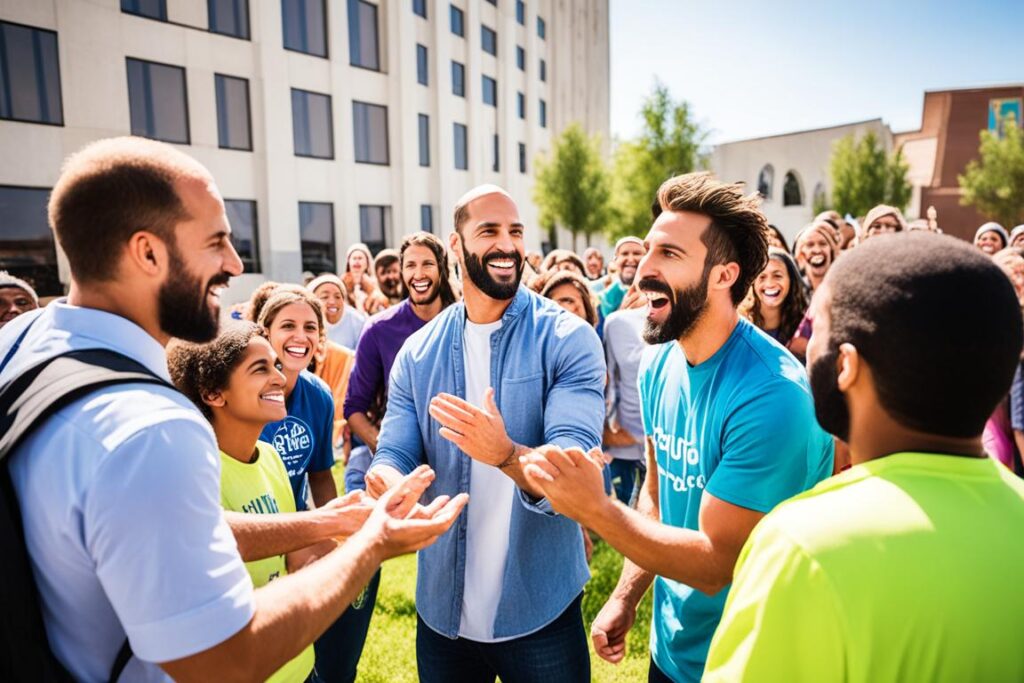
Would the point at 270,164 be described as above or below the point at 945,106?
below

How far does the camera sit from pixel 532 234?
115 ft

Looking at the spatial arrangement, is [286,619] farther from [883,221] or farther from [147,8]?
[147,8]

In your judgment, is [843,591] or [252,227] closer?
[843,591]

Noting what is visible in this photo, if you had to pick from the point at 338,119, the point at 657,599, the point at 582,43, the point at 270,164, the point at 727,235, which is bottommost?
the point at 657,599

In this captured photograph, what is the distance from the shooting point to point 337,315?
23.3 ft

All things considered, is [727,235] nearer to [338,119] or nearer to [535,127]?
[338,119]

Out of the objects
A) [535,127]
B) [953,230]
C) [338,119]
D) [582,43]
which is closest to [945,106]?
[953,230]

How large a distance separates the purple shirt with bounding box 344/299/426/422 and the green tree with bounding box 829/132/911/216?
119 feet

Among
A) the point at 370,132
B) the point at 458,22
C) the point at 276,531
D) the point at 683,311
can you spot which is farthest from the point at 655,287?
the point at 458,22

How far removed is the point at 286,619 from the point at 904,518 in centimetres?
130

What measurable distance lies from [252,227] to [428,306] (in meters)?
17.6

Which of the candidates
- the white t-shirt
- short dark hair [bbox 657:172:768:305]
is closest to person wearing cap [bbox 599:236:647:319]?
short dark hair [bbox 657:172:768:305]

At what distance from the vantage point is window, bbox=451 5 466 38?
28.1m

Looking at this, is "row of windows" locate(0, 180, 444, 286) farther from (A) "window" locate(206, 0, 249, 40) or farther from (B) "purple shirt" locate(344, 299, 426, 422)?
(B) "purple shirt" locate(344, 299, 426, 422)
